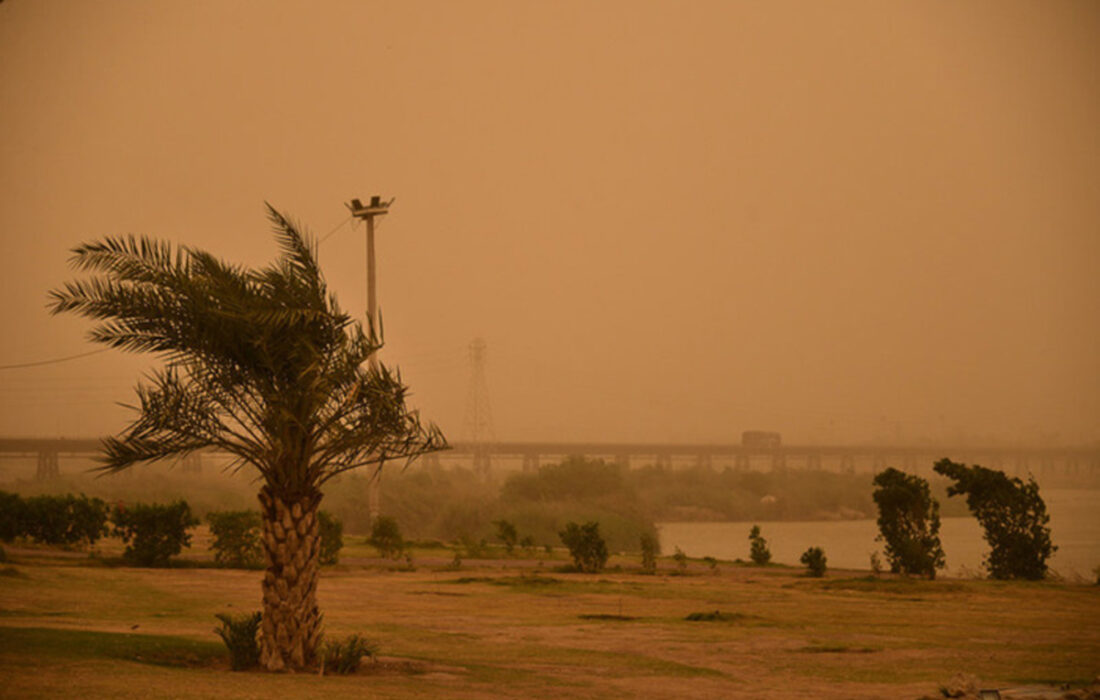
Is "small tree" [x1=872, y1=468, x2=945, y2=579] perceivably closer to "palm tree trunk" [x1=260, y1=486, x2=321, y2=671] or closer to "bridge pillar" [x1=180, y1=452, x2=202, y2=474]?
"bridge pillar" [x1=180, y1=452, x2=202, y2=474]

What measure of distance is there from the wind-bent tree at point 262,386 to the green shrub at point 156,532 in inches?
610

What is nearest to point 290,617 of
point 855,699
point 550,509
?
point 855,699

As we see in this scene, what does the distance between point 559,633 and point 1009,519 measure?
19.2 metres

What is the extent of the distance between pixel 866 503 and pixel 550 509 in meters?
46.6

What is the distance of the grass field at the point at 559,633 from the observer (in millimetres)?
12719

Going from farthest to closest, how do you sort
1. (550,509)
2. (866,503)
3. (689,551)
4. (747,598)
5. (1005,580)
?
(866,503), (550,509), (689,551), (1005,580), (747,598)

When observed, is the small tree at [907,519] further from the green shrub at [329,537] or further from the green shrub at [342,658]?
the green shrub at [342,658]

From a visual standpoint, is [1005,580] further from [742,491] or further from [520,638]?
[742,491]

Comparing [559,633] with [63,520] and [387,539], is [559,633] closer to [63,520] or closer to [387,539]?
[387,539]

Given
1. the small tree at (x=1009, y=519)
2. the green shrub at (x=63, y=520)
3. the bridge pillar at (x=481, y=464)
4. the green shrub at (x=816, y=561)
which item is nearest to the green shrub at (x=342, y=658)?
the green shrub at (x=63, y=520)

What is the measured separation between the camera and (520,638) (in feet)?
58.3

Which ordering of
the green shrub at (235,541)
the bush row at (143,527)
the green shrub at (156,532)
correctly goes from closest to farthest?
1. the green shrub at (156,532)
2. the bush row at (143,527)
3. the green shrub at (235,541)

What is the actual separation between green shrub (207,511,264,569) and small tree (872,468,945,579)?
17.5m

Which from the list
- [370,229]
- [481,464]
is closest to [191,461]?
[370,229]
